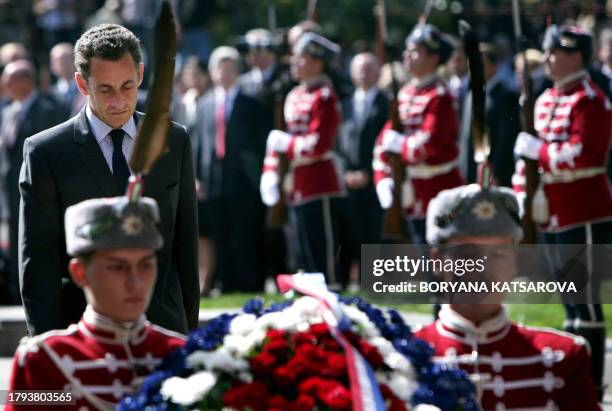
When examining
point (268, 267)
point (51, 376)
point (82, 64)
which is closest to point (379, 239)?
point (268, 267)

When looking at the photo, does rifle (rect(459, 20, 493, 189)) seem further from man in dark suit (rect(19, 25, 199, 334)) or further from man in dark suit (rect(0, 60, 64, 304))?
man in dark suit (rect(0, 60, 64, 304))

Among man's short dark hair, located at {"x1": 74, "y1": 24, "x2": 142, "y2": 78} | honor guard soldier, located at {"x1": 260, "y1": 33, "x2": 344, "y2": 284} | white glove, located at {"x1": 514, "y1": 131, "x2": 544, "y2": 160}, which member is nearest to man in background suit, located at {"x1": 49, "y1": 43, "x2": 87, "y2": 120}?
honor guard soldier, located at {"x1": 260, "y1": 33, "x2": 344, "y2": 284}

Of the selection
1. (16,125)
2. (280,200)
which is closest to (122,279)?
(280,200)

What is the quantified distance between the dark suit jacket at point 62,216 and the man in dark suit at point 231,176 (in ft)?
26.5

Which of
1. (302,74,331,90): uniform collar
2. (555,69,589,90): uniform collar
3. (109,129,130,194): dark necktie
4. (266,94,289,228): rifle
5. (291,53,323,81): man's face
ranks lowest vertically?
(266,94,289,228): rifle

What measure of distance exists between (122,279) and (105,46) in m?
1.25

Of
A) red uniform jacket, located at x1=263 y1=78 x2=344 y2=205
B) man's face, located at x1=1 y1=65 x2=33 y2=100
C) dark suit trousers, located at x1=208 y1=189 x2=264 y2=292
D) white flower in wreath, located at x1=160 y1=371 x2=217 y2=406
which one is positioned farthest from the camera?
dark suit trousers, located at x1=208 y1=189 x2=264 y2=292

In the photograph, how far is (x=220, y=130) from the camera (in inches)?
538

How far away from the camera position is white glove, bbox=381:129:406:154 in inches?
424

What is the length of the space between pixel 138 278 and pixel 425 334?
31.2 inches

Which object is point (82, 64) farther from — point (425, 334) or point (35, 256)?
point (425, 334)

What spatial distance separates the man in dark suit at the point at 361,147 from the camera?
13414 mm

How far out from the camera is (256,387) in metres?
3.91

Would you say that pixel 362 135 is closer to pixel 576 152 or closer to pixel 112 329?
pixel 576 152
